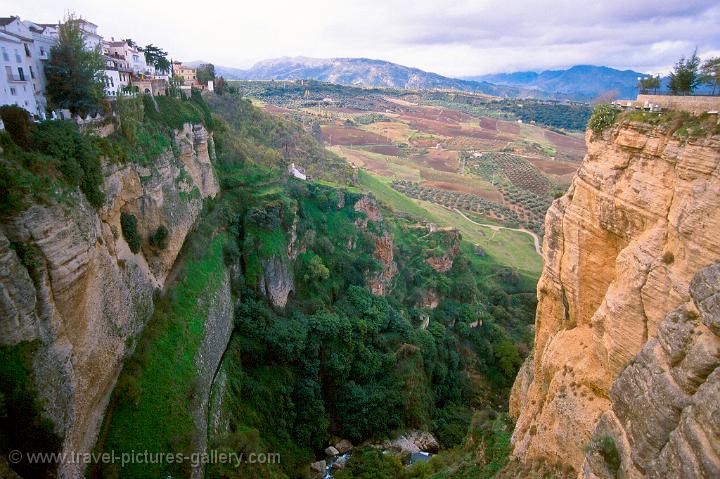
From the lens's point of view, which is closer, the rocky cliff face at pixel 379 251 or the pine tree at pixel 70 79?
the pine tree at pixel 70 79

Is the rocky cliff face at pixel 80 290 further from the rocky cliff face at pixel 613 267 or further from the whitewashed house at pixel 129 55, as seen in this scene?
the whitewashed house at pixel 129 55

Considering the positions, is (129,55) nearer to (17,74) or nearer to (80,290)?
(17,74)

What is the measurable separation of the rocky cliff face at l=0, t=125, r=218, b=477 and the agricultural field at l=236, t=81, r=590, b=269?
223 feet

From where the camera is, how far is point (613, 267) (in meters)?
19.0

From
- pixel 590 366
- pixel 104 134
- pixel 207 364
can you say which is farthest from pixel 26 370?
pixel 590 366

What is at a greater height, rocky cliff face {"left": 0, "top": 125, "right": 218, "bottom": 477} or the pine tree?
the pine tree

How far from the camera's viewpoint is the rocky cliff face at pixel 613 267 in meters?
13.3

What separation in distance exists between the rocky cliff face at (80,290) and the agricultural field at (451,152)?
223ft

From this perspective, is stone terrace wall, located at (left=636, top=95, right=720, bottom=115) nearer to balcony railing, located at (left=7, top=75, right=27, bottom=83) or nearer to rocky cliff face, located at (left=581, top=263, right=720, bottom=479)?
rocky cliff face, located at (left=581, top=263, right=720, bottom=479)

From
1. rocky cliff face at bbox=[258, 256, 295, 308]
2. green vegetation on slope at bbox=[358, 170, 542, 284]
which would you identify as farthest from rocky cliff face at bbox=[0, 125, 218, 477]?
green vegetation on slope at bbox=[358, 170, 542, 284]

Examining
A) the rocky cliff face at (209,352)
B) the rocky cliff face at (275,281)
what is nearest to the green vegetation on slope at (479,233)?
the rocky cliff face at (275,281)

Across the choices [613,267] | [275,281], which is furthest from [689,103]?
[275,281]

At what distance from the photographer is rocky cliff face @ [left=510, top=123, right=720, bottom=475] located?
1331cm

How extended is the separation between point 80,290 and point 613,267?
2352cm
